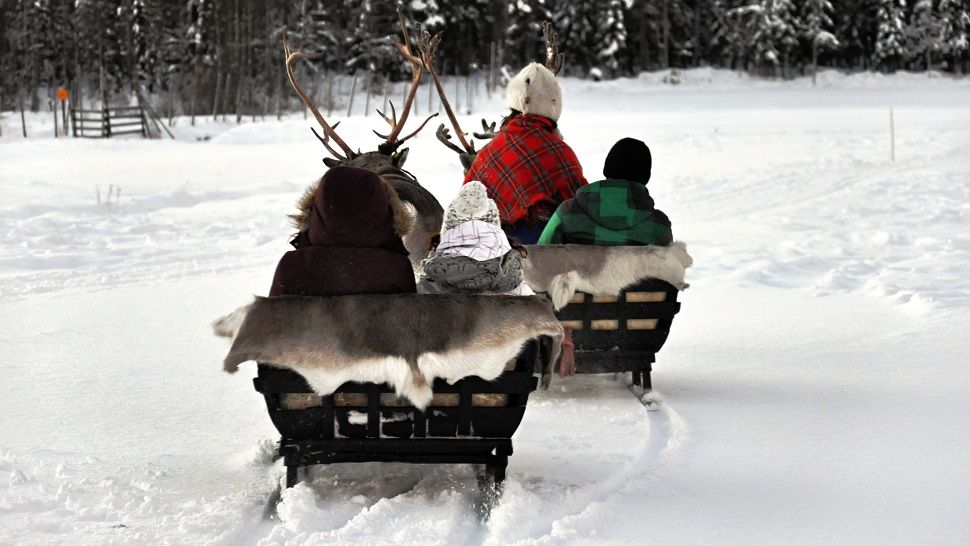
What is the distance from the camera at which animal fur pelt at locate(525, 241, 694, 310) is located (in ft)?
17.4

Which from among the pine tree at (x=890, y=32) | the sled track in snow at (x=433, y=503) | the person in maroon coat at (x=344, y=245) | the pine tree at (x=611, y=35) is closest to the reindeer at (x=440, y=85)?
the sled track in snow at (x=433, y=503)

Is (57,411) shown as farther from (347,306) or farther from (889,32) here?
(889,32)

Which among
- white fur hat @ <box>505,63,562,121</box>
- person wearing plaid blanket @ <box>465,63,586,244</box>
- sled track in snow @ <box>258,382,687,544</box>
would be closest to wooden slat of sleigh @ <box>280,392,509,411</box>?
sled track in snow @ <box>258,382,687,544</box>

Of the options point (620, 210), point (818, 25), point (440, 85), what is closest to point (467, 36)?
point (818, 25)

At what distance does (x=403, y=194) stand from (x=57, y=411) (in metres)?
2.10

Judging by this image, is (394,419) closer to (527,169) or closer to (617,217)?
(617,217)

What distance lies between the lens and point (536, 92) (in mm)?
6574

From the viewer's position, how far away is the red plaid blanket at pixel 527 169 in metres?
6.52

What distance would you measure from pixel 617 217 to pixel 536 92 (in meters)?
1.32

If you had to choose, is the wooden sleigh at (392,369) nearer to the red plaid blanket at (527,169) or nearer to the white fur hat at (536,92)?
the red plaid blanket at (527,169)

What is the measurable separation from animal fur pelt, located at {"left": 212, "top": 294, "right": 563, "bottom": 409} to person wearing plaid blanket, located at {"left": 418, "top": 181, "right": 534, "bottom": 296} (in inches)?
13.8

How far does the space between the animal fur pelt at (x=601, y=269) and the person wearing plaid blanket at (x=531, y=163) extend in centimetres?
114

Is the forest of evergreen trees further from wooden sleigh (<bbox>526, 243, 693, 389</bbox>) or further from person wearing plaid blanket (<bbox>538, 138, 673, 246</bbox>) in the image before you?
wooden sleigh (<bbox>526, 243, 693, 389</bbox>)

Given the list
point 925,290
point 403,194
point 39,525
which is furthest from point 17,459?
point 925,290
